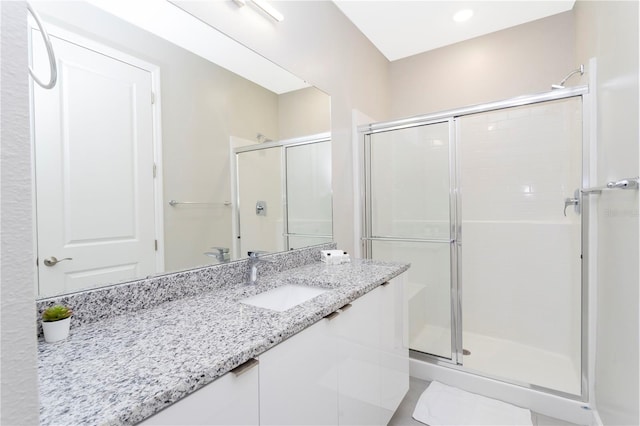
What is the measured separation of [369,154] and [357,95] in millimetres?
492

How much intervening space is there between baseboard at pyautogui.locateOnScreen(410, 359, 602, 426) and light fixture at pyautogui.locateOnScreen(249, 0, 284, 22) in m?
2.39

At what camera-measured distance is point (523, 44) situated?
96.7 inches

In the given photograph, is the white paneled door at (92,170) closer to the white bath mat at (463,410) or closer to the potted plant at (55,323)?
the potted plant at (55,323)

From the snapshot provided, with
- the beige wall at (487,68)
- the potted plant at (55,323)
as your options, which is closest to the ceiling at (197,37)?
the potted plant at (55,323)

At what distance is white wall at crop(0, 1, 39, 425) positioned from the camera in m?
0.34

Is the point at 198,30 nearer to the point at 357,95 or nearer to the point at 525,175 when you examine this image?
the point at 357,95

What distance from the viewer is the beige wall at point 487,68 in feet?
7.70

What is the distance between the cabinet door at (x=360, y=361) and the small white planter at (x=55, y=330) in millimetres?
820

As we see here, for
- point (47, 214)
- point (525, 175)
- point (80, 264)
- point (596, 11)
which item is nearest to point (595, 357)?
point (525, 175)

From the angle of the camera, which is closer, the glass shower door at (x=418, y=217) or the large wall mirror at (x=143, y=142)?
the large wall mirror at (x=143, y=142)

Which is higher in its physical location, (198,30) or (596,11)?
(596,11)

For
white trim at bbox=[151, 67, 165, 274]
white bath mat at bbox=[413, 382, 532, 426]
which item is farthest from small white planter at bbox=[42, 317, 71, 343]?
white bath mat at bbox=[413, 382, 532, 426]

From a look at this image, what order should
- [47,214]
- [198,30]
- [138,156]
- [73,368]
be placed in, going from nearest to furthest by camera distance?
1. [73,368]
2. [47,214]
3. [138,156]
4. [198,30]

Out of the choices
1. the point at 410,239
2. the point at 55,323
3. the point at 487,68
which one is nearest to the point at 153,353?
the point at 55,323
